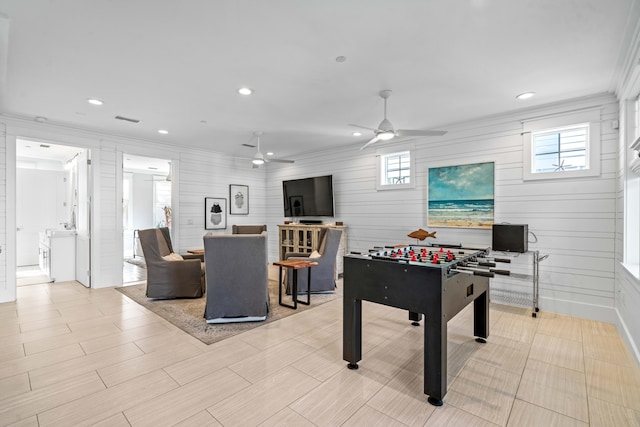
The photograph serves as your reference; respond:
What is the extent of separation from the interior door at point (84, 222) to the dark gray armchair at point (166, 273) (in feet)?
Answer: 5.57

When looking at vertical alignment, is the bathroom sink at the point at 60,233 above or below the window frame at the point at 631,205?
below

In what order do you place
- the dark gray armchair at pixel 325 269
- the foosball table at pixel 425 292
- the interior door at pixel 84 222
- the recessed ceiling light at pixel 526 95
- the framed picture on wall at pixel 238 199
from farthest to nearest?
the framed picture on wall at pixel 238 199, the interior door at pixel 84 222, the dark gray armchair at pixel 325 269, the recessed ceiling light at pixel 526 95, the foosball table at pixel 425 292

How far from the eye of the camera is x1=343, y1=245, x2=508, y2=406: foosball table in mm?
2109

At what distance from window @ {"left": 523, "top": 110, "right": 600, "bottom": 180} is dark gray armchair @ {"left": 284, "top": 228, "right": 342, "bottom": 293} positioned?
2870mm

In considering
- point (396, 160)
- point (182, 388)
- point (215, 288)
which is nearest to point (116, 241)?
point (215, 288)

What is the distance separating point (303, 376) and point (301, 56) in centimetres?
278

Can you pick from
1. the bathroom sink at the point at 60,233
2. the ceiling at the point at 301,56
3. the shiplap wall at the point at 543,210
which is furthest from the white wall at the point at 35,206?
the shiplap wall at the point at 543,210

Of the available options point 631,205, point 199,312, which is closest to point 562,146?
point 631,205

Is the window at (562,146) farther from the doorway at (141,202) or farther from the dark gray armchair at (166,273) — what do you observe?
the doorway at (141,202)

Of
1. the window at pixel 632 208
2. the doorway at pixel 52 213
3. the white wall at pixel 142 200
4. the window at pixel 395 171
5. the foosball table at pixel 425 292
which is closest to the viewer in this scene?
the foosball table at pixel 425 292

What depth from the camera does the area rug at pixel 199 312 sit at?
3.27 metres

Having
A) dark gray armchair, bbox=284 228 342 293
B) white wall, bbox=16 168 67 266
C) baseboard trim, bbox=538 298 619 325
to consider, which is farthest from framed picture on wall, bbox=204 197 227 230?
baseboard trim, bbox=538 298 619 325

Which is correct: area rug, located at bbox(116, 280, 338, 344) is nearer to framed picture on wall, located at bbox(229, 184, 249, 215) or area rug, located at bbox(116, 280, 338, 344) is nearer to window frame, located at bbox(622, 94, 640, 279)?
framed picture on wall, located at bbox(229, 184, 249, 215)

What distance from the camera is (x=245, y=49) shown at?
2.67 meters
